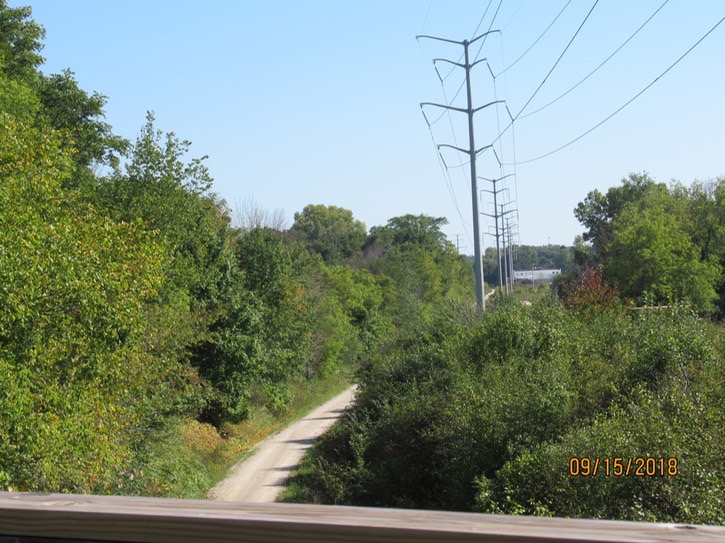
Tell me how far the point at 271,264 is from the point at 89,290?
2741cm

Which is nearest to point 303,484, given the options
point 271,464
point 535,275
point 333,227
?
point 271,464

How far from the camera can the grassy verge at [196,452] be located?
21.5m

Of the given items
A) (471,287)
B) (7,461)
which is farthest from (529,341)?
(471,287)

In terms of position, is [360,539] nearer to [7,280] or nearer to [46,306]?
[7,280]

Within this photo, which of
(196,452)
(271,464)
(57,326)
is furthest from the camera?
(271,464)

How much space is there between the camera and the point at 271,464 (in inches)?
1233

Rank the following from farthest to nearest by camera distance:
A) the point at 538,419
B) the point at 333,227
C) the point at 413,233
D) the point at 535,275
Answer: the point at 535,275
the point at 333,227
the point at 413,233
the point at 538,419

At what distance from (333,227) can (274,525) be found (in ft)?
437

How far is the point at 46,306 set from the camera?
13906mm

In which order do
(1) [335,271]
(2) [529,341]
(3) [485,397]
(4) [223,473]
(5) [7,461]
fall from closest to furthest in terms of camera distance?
(5) [7,461] → (3) [485,397] → (2) [529,341] → (4) [223,473] → (1) [335,271]
